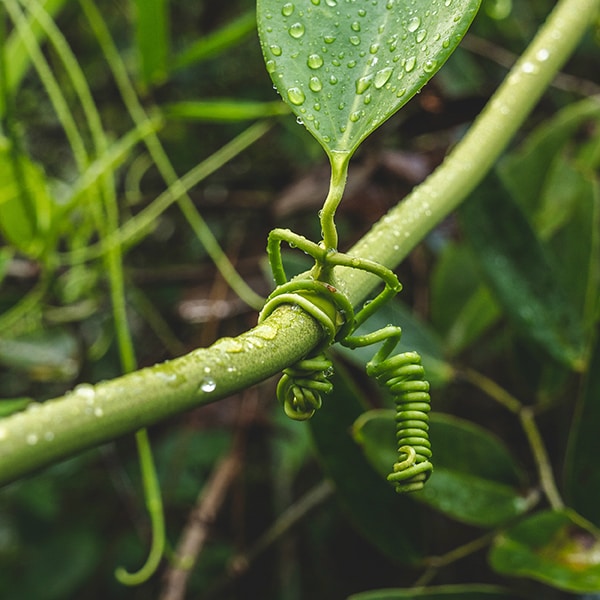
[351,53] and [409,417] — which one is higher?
[351,53]

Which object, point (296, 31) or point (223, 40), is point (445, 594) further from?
point (223, 40)

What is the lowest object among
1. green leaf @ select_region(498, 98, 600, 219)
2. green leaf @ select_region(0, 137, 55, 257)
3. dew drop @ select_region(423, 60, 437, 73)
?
dew drop @ select_region(423, 60, 437, 73)

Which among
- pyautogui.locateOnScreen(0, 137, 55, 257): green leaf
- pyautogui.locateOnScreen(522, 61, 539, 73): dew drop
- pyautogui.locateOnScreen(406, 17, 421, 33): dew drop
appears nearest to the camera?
pyautogui.locateOnScreen(406, 17, 421, 33): dew drop

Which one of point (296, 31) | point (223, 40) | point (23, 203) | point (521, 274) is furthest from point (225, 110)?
point (296, 31)

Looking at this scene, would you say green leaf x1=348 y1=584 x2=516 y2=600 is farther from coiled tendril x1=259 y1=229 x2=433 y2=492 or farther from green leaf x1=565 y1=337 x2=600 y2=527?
coiled tendril x1=259 y1=229 x2=433 y2=492

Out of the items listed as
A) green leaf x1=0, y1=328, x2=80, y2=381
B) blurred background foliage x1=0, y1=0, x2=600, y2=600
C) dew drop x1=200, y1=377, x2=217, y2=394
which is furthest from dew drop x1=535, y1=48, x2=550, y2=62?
green leaf x1=0, y1=328, x2=80, y2=381

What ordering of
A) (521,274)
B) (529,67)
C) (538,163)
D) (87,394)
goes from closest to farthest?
(87,394)
(529,67)
(521,274)
(538,163)

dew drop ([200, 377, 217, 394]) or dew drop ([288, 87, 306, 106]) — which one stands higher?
dew drop ([288, 87, 306, 106])
